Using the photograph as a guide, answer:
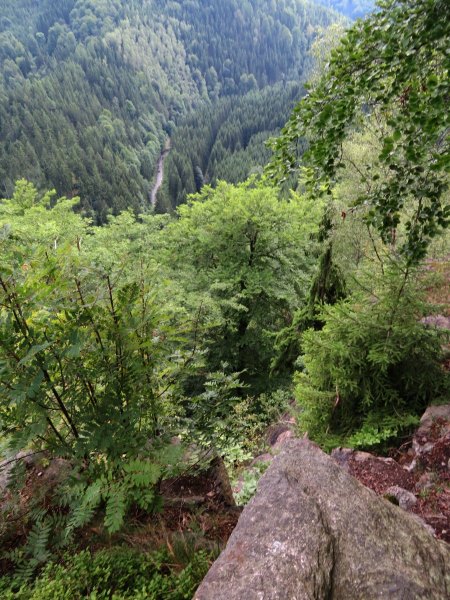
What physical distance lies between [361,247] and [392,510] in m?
13.6

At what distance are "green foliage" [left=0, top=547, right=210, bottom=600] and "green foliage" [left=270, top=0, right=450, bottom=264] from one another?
10.1 feet

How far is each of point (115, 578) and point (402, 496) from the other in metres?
3.49

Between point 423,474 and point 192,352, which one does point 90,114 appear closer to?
point 192,352

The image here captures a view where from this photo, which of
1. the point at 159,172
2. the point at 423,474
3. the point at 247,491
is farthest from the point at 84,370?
the point at 159,172

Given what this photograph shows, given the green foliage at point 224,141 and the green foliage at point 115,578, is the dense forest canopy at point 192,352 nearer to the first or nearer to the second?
the green foliage at point 115,578

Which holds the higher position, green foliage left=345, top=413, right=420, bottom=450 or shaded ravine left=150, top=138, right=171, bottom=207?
shaded ravine left=150, top=138, right=171, bottom=207

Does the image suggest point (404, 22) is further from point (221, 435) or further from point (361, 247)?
point (361, 247)

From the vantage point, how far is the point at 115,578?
7.57ft

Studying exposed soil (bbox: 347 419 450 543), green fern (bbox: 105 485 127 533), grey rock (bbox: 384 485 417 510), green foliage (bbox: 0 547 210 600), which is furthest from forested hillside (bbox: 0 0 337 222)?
green foliage (bbox: 0 547 210 600)

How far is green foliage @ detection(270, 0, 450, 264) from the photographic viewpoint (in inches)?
93.1

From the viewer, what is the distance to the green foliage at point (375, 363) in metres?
5.04

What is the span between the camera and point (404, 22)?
2357mm

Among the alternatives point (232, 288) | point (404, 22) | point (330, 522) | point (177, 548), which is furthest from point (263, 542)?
point (232, 288)

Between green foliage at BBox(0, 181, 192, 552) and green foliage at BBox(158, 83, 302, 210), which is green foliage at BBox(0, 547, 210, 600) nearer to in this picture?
green foliage at BBox(0, 181, 192, 552)
